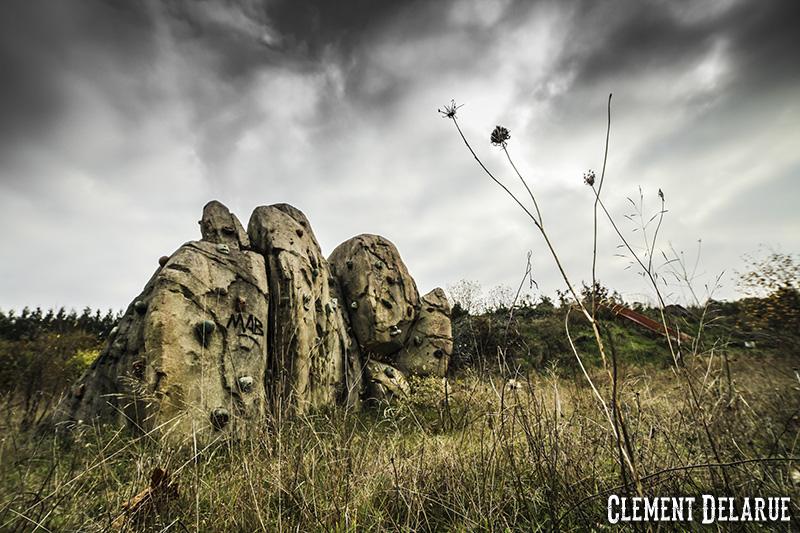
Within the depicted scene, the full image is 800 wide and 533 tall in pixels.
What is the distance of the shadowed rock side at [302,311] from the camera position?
621 cm

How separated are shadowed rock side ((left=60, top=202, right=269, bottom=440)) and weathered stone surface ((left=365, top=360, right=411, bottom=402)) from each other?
2.92 m

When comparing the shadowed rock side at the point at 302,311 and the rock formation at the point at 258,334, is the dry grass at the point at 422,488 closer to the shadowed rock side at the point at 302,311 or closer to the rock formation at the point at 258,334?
the rock formation at the point at 258,334

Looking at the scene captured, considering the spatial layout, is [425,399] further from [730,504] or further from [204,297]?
[730,504]

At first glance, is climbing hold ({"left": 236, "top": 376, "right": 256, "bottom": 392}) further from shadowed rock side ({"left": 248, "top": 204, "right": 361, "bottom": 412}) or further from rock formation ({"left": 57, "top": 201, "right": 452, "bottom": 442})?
shadowed rock side ({"left": 248, "top": 204, "right": 361, "bottom": 412})

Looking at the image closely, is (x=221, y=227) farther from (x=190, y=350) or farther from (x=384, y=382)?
(x=384, y=382)

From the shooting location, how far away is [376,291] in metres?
9.12

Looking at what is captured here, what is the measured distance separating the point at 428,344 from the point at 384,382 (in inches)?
82.9

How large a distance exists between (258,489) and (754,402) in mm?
4571

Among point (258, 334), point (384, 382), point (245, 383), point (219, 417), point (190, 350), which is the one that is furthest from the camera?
point (384, 382)

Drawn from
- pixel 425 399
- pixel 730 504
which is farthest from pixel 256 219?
pixel 730 504

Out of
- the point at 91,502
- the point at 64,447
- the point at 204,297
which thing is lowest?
the point at 64,447

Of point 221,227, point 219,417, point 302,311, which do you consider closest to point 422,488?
point 219,417

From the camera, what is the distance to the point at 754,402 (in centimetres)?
339

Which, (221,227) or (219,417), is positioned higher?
(221,227)
